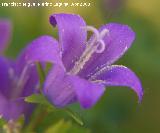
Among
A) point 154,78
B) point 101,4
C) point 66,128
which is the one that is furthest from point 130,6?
point 66,128

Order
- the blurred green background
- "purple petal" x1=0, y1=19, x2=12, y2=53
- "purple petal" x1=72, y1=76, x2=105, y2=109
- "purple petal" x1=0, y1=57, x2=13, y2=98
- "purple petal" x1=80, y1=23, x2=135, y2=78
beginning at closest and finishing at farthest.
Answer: "purple petal" x1=72, y1=76, x2=105, y2=109 < "purple petal" x1=80, y1=23, x2=135, y2=78 < "purple petal" x1=0, y1=57, x2=13, y2=98 < "purple petal" x1=0, y1=19, x2=12, y2=53 < the blurred green background

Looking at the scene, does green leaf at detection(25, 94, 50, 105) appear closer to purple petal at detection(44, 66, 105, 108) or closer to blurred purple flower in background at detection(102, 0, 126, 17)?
purple petal at detection(44, 66, 105, 108)

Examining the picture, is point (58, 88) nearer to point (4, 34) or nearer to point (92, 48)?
point (92, 48)

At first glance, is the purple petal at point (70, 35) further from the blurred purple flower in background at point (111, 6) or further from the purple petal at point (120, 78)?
the blurred purple flower in background at point (111, 6)

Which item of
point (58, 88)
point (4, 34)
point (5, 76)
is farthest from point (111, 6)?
point (58, 88)

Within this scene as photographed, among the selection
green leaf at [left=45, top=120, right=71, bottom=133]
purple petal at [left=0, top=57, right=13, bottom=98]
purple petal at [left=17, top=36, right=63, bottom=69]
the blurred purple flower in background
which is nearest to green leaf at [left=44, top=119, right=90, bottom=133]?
green leaf at [left=45, top=120, right=71, bottom=133]

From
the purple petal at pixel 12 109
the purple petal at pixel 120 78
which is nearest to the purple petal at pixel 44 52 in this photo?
the purple petal at pixel 120 78
